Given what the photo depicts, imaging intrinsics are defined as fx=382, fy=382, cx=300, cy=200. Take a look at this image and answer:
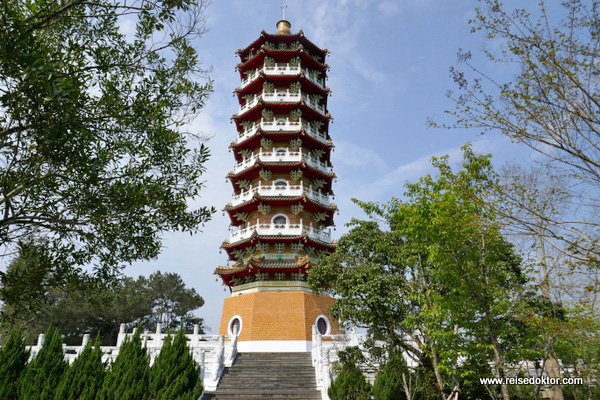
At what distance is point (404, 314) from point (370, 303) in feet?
3.76

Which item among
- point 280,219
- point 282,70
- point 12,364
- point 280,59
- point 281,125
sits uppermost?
point 280,59

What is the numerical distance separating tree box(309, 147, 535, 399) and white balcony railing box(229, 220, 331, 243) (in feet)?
25.9

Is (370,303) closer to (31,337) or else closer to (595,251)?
(595,251)

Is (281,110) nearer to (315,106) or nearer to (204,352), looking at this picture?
(315,106)

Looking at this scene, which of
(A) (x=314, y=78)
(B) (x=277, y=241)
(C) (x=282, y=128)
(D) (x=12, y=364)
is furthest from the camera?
(A) (x=314, y=78)

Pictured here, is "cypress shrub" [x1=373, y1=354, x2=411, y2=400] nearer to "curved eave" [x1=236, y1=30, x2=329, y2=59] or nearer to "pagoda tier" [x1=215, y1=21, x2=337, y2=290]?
"pagoda tier" [x1=215, y1=21, x2=337, y2=290]

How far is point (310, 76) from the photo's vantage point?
80.3ft

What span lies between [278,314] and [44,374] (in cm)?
977

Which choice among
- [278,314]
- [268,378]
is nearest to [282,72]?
[278,314]

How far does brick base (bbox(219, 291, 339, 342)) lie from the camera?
17625mm

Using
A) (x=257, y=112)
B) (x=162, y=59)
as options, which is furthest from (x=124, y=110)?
(x=257, y=112)

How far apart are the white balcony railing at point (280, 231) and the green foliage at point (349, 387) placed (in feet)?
27.8

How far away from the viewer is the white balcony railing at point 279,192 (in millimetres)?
20375

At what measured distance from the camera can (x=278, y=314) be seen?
59.2 feet
